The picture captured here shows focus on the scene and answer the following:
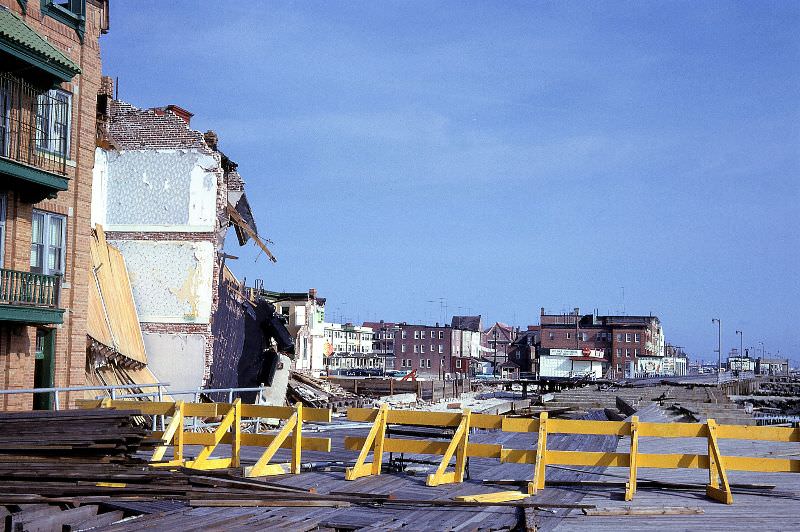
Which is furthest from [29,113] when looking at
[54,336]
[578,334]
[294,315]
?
[578,334]

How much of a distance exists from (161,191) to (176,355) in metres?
5.92

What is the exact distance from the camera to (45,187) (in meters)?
23.8

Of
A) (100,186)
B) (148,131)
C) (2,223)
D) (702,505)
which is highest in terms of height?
(148,131)

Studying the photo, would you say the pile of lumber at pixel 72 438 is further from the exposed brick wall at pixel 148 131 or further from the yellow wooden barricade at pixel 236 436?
the exposed brick wall at pixel 148 131

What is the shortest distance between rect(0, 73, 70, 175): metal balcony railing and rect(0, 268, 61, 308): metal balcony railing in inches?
108

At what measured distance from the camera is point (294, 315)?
71.0 metres

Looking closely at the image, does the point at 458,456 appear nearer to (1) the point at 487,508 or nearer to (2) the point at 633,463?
(1) the point at 487,508

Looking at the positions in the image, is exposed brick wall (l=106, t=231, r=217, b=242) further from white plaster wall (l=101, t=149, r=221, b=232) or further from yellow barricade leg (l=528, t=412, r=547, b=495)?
yellow barricade leg (l=528, t=412, r=547, b=495)

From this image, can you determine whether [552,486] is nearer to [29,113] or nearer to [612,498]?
[612,498]

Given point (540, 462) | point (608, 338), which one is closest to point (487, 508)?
point (540, 462)

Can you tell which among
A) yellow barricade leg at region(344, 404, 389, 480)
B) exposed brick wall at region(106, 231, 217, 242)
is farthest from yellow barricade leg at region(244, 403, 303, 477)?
Answer: exposed brick wall at region(106, 231, 217, 242)

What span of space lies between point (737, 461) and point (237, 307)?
25955 millimetres

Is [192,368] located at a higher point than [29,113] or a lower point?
lower

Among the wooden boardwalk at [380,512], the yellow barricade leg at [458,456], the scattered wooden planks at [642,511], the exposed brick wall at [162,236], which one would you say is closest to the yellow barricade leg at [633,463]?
the wooden boardwalk at [380,512]
